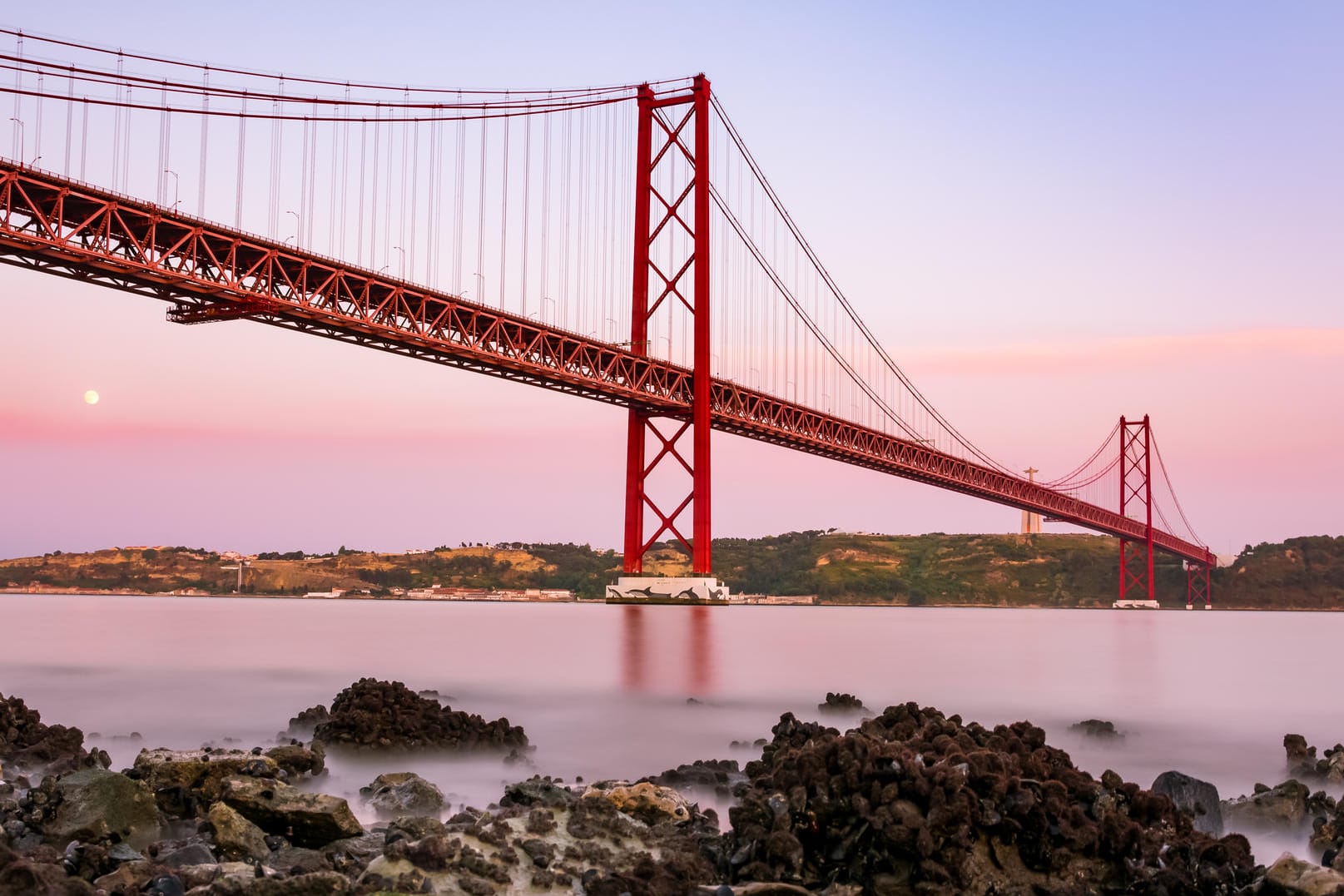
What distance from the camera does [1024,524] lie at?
108m

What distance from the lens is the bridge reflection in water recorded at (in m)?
16.3

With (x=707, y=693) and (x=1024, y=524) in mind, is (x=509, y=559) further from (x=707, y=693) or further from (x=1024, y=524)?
(x=707, y=693)

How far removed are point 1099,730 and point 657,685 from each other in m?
6.33

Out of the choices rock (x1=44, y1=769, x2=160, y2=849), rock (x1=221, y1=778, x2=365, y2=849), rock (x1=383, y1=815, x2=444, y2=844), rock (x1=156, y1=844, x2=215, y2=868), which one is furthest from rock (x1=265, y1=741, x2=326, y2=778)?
rock (x1=156, y1=844, x2=215, y2=868)

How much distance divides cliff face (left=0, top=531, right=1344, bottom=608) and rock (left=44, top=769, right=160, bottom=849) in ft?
253

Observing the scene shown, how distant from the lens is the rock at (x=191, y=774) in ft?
20.0

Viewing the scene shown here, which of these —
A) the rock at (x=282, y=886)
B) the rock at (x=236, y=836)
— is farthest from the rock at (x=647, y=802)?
the rock at (x=282, y=886)

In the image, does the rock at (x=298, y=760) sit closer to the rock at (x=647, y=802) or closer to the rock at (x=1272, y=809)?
the rock at (x=647, y=802)

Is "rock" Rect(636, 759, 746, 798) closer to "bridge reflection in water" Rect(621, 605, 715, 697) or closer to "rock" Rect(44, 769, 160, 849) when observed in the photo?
"rock" Rect(44, 769, 160, 849)

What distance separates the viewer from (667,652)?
893 inches

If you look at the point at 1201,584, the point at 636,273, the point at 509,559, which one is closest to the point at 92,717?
the point at 636,273

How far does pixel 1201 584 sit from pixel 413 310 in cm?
7344

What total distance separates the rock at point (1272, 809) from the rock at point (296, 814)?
15.6 feet

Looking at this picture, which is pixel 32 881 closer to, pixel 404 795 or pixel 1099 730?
pixel 404 795
